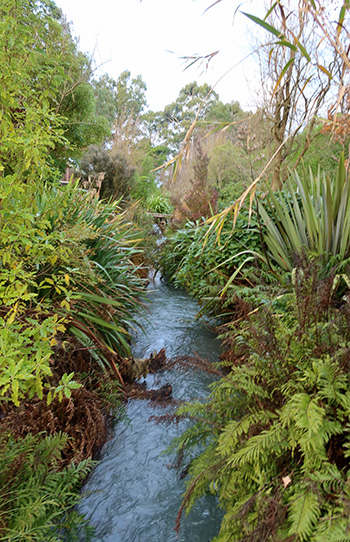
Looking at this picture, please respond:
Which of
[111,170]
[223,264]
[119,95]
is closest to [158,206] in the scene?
[111,170]

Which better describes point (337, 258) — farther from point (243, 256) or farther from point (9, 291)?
point (9, 291)

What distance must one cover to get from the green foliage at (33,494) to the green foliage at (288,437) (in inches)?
20.4

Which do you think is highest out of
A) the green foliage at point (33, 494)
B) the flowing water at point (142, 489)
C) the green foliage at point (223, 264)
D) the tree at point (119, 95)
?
the tree at point (119, 95)

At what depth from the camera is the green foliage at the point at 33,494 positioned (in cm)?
118

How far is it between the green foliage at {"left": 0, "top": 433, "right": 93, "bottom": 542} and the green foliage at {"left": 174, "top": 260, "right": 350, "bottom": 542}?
52cm

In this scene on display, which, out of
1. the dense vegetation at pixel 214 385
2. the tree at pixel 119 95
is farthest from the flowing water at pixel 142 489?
the tree at pixel 119 95

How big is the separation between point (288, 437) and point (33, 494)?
949mm

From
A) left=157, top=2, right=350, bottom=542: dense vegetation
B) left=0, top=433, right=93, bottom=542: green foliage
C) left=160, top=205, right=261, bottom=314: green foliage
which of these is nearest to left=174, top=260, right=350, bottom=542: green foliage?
left=157, top=2, right=350, bottom=542: dense vegetation

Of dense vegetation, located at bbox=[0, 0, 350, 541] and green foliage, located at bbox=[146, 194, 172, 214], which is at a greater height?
green foliage, located at bbox=[146, 194, 172, 214]

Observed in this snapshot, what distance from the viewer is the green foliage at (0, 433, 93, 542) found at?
1178 mm

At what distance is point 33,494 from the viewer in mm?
1258

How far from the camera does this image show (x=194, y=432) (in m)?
1.58

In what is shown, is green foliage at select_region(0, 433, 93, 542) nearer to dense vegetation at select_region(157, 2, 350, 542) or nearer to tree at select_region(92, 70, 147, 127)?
dense vegetation at select_region(157, 2, 350, 542)

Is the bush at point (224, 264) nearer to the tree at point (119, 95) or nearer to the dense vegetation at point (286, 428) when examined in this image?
the dense vegetation at point (286, 428)
